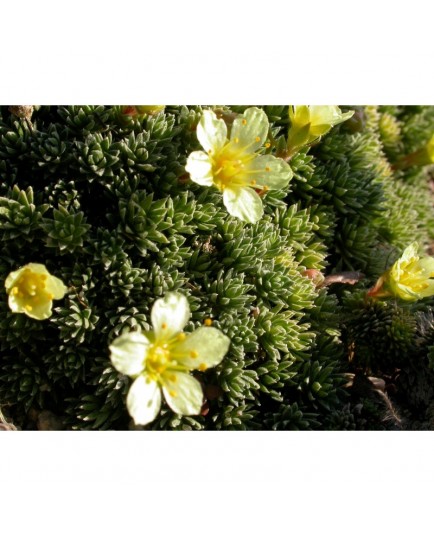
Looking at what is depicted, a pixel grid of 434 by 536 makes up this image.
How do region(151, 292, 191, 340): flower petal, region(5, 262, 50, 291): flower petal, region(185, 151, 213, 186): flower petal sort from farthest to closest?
region(185, 151, 213, 186): flower petal, region(5, 262, 50, 291): flower petal, region(151, 292, 191, 340): flower petal

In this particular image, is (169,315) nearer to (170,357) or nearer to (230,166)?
(170,357)

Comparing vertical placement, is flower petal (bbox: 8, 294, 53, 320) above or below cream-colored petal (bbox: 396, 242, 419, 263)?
below

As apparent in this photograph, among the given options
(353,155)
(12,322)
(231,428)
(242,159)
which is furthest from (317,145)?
(12,322)

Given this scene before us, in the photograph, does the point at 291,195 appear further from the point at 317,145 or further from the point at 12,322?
the point at 12,322

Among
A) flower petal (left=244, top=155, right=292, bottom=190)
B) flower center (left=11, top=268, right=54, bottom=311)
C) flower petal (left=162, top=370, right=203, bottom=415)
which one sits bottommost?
flower petal (left=162, top=370, right=203, bottom=415)

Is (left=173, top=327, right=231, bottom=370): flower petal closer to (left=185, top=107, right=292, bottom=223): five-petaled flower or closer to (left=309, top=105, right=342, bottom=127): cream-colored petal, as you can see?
(left=185, top=107, right=292, bottom=223): five-petaled flower

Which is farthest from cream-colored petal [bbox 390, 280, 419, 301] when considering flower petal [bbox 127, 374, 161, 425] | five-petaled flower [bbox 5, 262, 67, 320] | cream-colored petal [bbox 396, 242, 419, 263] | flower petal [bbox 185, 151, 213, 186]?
five-petaled flower [bbox 5, 262, 67, 320]
